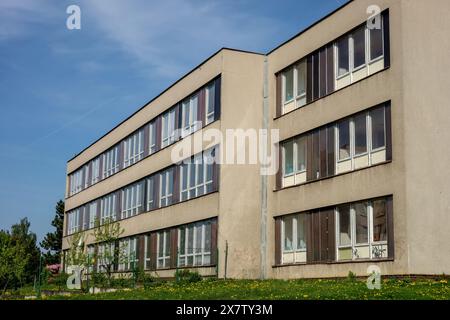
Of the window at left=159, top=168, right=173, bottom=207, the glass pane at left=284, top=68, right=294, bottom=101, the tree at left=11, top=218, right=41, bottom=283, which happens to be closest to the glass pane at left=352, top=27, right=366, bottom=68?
the glass pane at left=284, top=68, right=294, bottom=101

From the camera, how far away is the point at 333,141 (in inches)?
1186

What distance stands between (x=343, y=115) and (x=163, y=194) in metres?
15.9

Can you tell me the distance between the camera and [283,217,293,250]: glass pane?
107ft

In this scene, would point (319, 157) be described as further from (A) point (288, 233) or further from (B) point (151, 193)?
(B) point (151, 193)

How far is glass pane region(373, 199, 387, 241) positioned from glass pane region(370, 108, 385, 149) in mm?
2168

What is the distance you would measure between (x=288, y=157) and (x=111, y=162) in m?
23.2

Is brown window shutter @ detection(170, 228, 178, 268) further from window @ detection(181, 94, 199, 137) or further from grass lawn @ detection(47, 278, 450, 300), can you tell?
grass lawn @ detection(47, 278, 450, 300)

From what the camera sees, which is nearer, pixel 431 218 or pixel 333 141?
pixel 431 218

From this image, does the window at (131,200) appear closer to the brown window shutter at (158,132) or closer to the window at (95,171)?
the brown window shutter at (158,132)
